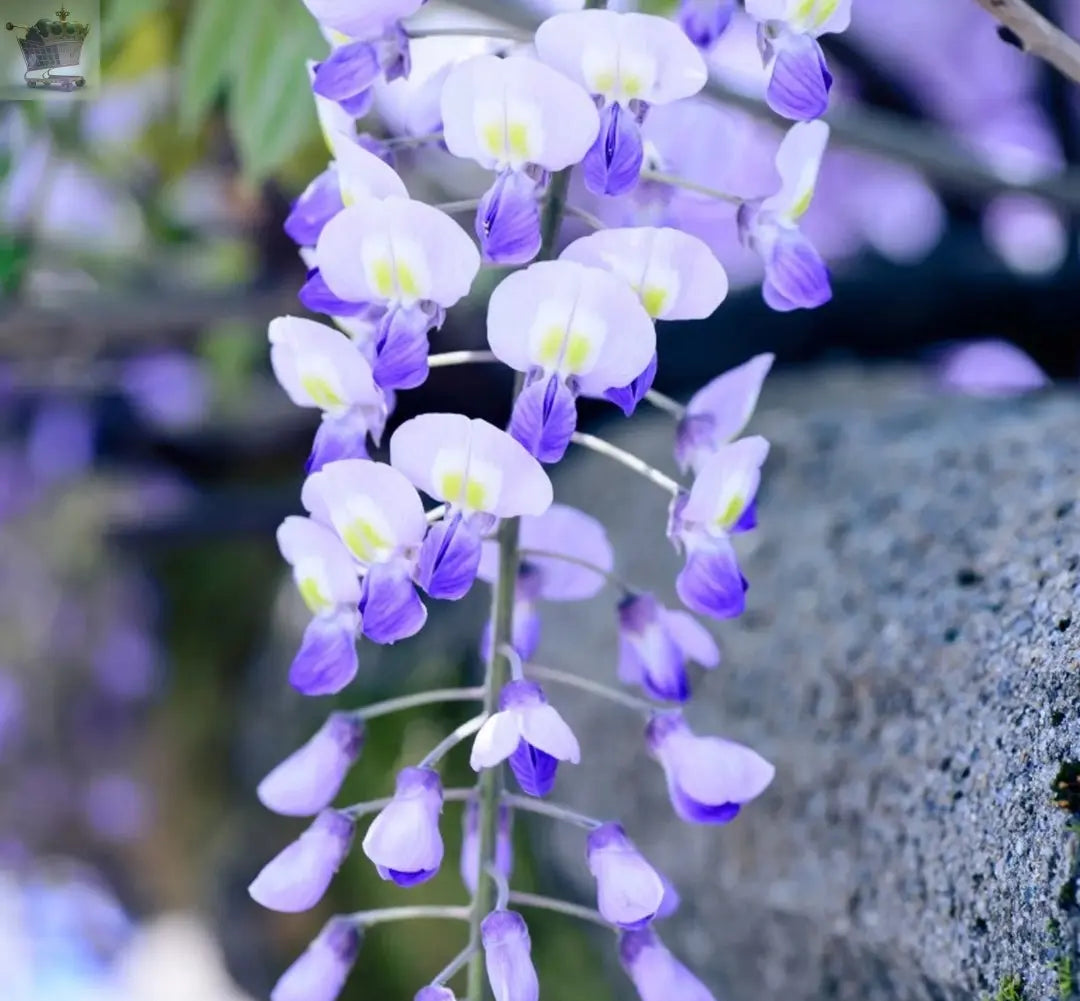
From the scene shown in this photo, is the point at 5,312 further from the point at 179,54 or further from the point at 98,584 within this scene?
the point at 98,584

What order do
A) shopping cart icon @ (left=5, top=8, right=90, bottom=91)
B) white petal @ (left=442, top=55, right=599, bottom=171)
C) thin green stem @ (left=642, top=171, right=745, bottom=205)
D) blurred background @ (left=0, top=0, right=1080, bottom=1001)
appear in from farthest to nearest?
blurred background @ (left=0, top=0, right=1080, bottom=1001) < shopping cart icon @ (left=5, top=8, right=90, bottom=91) < thin green stem @ (left=642, top=171, right=745, bottom=205) < white petal @ (left=442, top=55, right=599, bottom=171)

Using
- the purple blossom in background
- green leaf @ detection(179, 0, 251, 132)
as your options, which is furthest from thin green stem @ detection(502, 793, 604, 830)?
the purple blossom in background

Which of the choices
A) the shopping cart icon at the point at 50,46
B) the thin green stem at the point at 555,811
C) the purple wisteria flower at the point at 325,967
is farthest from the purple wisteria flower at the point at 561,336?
the shopping cart icon at the point at 50,46

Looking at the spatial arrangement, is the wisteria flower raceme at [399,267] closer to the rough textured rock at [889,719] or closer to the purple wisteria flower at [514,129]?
the purple wisteria flower at [514,129]

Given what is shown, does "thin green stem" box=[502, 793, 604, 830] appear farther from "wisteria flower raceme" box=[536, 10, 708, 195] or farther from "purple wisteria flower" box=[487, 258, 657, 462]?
"wisteria flower raceme" box=[536, 10, 708, 195]

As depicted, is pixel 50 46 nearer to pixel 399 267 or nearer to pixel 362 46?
pixel 362 46
